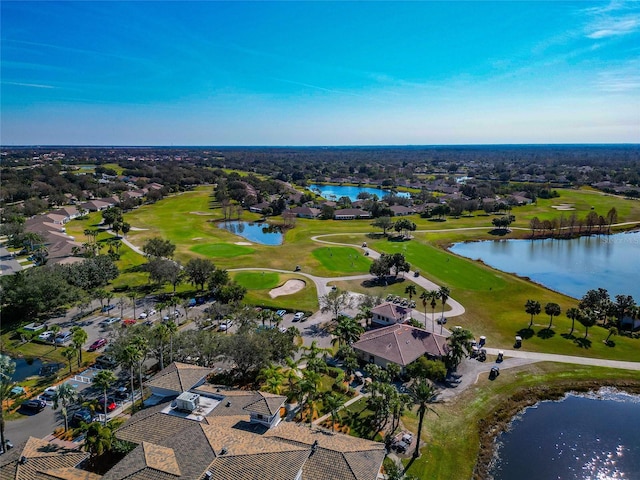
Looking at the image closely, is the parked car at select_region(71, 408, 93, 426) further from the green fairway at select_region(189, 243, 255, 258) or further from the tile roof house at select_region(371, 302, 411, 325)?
the green fairway at select_region(189, 243, 255, 258)

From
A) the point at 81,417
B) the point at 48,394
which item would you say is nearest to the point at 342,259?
the point at 48,394

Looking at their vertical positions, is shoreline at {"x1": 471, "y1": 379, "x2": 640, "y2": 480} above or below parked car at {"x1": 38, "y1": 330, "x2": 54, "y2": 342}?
below

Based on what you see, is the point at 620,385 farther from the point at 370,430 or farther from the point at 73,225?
the point at 73,225

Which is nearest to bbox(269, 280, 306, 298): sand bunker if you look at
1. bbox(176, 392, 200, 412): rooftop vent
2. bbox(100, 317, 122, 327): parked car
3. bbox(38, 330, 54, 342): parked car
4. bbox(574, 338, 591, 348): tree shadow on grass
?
bbox(100, 317, 122, 327): parked car

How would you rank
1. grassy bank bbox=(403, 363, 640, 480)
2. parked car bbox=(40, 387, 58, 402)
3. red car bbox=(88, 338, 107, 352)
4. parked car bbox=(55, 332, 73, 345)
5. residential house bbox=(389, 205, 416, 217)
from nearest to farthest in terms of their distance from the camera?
1. grassy bank bbox=(403, 363, 640, 480)
2. parked car bbox=(40, 387, 58, 402)
3. red car bbox=(88, 338, 107, 352)
4. parked car bbox=(55, 332, 73, 345)
5. residential house bbox=(389, 205, 416, 217)

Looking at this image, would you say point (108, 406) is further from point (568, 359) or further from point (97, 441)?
point (568, 359)

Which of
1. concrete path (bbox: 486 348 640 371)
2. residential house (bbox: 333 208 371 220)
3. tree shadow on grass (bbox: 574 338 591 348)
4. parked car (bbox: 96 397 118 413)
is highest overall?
Answer: residential house (bbox: 333 208 371 220)

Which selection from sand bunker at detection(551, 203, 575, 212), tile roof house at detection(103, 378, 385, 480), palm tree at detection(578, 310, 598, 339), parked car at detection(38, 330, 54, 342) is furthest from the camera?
sand bunker at detection(551, 203, 575, 212)

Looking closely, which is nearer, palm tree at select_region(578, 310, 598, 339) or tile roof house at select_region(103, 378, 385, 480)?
tile roof house at select_region(103, 378, 385, 480)
